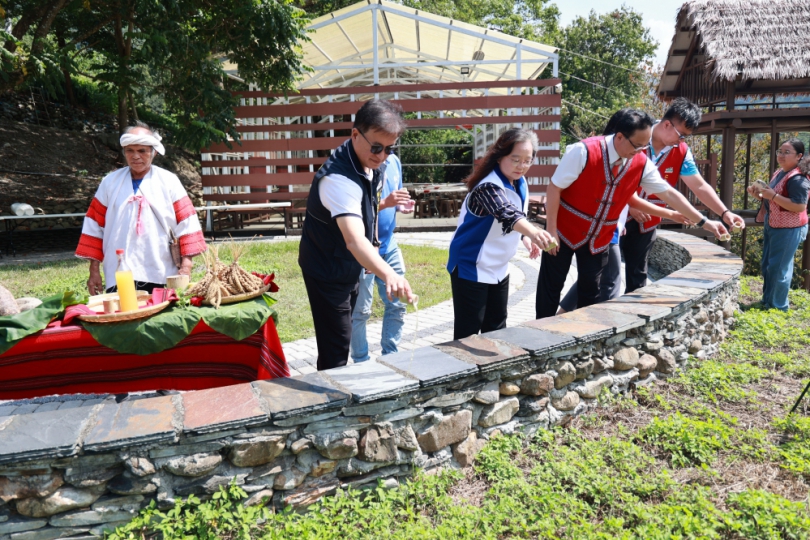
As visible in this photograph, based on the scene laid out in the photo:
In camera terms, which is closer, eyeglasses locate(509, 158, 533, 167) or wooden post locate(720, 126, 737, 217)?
eyeglasses locate(509, 158, 533, 167)

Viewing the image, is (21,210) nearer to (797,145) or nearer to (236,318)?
(236,318)

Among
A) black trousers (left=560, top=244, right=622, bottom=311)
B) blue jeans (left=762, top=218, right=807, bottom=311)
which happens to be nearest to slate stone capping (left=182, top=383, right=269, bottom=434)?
black trousers (left=560, top=244, right=622, bottom=311)

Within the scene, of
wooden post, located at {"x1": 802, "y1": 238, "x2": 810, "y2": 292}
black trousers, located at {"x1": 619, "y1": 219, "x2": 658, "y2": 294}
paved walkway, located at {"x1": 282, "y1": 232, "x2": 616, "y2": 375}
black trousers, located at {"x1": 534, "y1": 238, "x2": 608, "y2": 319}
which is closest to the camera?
black trousers, located at {"x1": 534, "y1": 238, "x2": 608, "y2": 319}

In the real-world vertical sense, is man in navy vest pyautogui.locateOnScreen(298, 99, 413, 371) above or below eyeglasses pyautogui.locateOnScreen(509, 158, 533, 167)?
below

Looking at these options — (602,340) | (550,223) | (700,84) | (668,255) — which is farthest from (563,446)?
(700,84)

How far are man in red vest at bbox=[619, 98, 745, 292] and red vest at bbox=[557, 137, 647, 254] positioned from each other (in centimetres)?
72

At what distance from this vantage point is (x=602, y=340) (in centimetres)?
345

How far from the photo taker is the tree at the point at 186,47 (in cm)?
1032

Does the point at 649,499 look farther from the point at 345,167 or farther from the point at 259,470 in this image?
the point at 345,167

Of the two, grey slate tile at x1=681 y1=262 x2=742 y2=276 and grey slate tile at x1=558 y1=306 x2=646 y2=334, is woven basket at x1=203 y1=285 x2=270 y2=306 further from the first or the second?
grey slate tile at x1=681 y1=262 x2=742 y2=276

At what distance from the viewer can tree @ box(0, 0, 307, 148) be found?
33.9 feet

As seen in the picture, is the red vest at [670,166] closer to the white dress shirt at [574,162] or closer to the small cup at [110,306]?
the white dress shirt at [574,162]

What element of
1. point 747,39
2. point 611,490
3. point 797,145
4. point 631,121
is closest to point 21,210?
point 631,121

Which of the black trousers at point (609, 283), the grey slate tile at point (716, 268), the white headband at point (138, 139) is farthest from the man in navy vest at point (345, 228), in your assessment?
the grey slate tile at point (716, 268)
